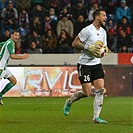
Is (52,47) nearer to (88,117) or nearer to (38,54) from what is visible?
(38,54)

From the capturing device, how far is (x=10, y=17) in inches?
871

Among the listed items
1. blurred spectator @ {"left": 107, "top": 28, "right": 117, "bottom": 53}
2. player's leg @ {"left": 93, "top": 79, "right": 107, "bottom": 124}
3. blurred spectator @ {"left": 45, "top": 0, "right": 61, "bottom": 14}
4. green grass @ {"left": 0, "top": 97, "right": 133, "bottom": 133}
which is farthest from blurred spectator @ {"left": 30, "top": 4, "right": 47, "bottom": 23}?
player's leg @ {"left": 93, "top": 79, "right": 107, "bottom": 124}

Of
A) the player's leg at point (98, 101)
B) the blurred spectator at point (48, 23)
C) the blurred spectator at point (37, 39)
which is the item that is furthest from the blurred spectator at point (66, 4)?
the player's leg at point (98, 101)

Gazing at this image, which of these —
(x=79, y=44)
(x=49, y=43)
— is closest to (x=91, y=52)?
(x=79, y=44)

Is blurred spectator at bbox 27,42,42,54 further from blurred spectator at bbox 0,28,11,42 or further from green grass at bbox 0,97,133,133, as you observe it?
green grass at bbox 0,97,133,133

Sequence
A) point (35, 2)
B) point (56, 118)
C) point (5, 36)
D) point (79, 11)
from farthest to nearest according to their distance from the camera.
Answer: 1. point (35, 2)
2. point (79, 11)
3. point (5, 36)
4. point (56, 118)

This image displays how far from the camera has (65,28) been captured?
2153 centimetres

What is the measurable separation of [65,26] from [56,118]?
9.97m

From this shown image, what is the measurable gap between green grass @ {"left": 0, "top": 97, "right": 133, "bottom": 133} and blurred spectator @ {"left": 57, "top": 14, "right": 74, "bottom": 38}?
14.0ft

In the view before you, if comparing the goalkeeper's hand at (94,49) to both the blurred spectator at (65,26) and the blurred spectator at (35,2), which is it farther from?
the blurred spectator at (35,2)

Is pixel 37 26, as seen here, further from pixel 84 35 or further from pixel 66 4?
pixel 84 35

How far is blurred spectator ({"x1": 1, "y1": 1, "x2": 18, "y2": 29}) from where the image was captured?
22.1 meters

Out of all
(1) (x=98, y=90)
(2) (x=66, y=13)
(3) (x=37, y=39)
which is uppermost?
(2) (x=66, y=13)

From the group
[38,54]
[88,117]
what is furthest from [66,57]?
[88,117]
